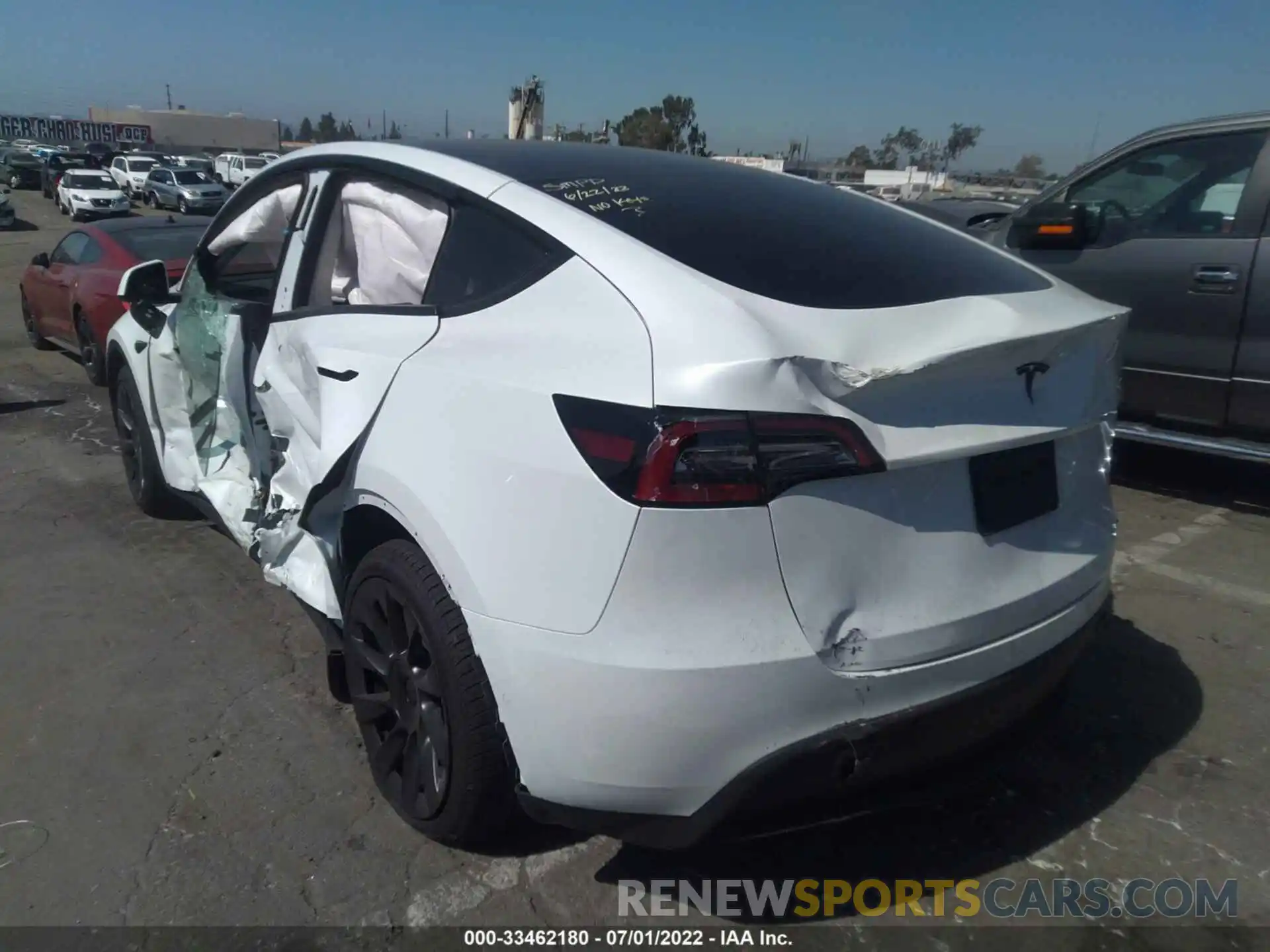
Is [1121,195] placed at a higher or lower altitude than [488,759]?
higher

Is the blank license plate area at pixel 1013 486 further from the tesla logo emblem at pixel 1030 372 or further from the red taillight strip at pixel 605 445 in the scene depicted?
the red taillight strip at pixel 605 445

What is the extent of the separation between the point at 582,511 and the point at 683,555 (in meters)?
0.22

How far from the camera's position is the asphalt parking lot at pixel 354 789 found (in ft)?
7.68

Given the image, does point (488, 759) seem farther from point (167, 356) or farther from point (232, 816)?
point (167, 356)

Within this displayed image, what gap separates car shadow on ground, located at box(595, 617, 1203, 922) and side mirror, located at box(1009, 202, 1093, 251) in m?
2.87

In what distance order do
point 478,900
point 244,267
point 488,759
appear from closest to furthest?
point 488,759, point 478,900, point 244,267

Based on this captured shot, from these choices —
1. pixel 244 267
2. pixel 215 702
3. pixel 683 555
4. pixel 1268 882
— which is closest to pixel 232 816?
pixel 215 702

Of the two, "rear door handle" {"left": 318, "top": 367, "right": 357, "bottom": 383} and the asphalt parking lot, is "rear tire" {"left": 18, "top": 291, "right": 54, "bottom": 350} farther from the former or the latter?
"rear door handle" {"left": 318, "top": 367, "right": 357, "bottom": 383}

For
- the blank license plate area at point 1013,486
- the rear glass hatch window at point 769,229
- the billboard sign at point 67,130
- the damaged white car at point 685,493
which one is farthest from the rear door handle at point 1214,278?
the billboard sign at point 67,130

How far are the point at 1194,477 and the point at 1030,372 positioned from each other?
166 inches

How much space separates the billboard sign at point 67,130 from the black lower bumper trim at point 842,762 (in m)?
94.0

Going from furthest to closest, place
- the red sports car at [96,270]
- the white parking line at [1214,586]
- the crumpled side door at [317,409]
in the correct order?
the red sports car at [96,270] < the white parking line at [1214,586] < the crumpled side door at [317,409]

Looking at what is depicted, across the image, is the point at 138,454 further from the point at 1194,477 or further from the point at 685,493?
the point at 1194,477

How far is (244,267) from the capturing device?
4055 mm
